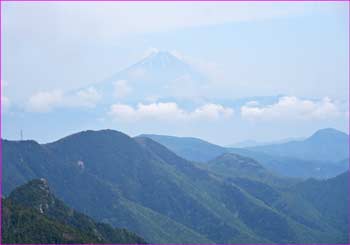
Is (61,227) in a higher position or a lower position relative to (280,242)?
higher

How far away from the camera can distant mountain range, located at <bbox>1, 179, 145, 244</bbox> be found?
9244cm

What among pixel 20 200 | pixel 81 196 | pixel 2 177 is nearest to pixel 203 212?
pixel 81 196

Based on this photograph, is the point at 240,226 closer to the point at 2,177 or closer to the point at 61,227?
the point at 2,177

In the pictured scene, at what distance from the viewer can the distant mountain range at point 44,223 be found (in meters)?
92.4

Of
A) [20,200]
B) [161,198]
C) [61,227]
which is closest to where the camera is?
[61,227]

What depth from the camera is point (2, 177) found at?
573ft

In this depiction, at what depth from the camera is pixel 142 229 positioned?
168500 mm

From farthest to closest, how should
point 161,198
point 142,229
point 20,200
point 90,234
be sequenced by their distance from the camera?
point 161,198
point 142,229
point 20,200
point 90,234

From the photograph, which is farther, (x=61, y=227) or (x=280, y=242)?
(x=280, y=242)

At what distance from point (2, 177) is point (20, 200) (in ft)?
212

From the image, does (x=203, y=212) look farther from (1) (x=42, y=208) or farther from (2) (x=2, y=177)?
(1) (x=42, y=208)

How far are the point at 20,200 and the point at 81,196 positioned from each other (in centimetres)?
7257

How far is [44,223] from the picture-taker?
315 feet

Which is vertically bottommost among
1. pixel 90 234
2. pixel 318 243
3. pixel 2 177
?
pixel 318 243
